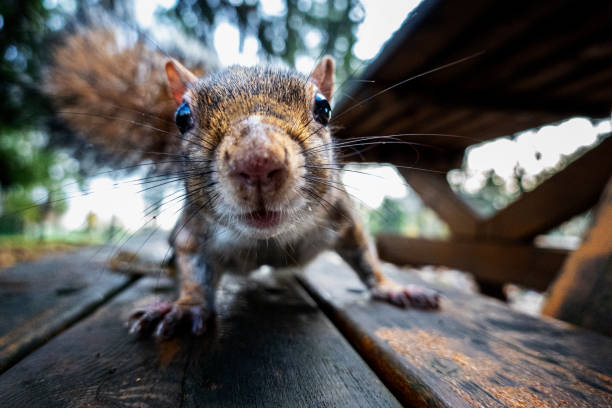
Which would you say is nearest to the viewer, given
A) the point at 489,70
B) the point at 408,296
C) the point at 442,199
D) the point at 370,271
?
the point at 408,296

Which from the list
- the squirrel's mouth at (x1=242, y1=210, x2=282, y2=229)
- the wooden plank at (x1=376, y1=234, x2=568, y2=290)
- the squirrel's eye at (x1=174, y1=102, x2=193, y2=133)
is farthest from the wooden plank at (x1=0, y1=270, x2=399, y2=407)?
the wooden plank at (x1=376, y1=234, x2=568, y2=290)

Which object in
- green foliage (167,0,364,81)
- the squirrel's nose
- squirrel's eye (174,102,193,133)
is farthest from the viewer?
green foliage (167,0,364,81)

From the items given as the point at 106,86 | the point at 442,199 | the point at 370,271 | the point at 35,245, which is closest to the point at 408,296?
the point at 370,271

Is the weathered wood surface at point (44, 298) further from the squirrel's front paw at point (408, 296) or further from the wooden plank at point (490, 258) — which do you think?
the wooden plank at point (490, 258)

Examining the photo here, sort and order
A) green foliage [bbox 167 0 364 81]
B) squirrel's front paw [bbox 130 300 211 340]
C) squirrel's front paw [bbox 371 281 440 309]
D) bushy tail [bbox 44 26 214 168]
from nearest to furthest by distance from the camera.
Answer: squirrel's front paw [bbox 130 300 211 340], squirrel's front paw [bbox 371 281 440 309], bushy tail [bbox 44 26 214 168], green foliage [bbox 167 0 364 81]

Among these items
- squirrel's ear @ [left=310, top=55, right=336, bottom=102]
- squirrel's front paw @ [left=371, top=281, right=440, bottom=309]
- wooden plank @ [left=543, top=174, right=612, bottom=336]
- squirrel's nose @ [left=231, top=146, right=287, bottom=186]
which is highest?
squirrel's ear @ [left=310, top=55, right=336, bottom=102]

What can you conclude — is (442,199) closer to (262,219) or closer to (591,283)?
(591,283)

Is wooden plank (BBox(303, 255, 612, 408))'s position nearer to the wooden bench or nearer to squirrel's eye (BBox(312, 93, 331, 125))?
the wooden bench
